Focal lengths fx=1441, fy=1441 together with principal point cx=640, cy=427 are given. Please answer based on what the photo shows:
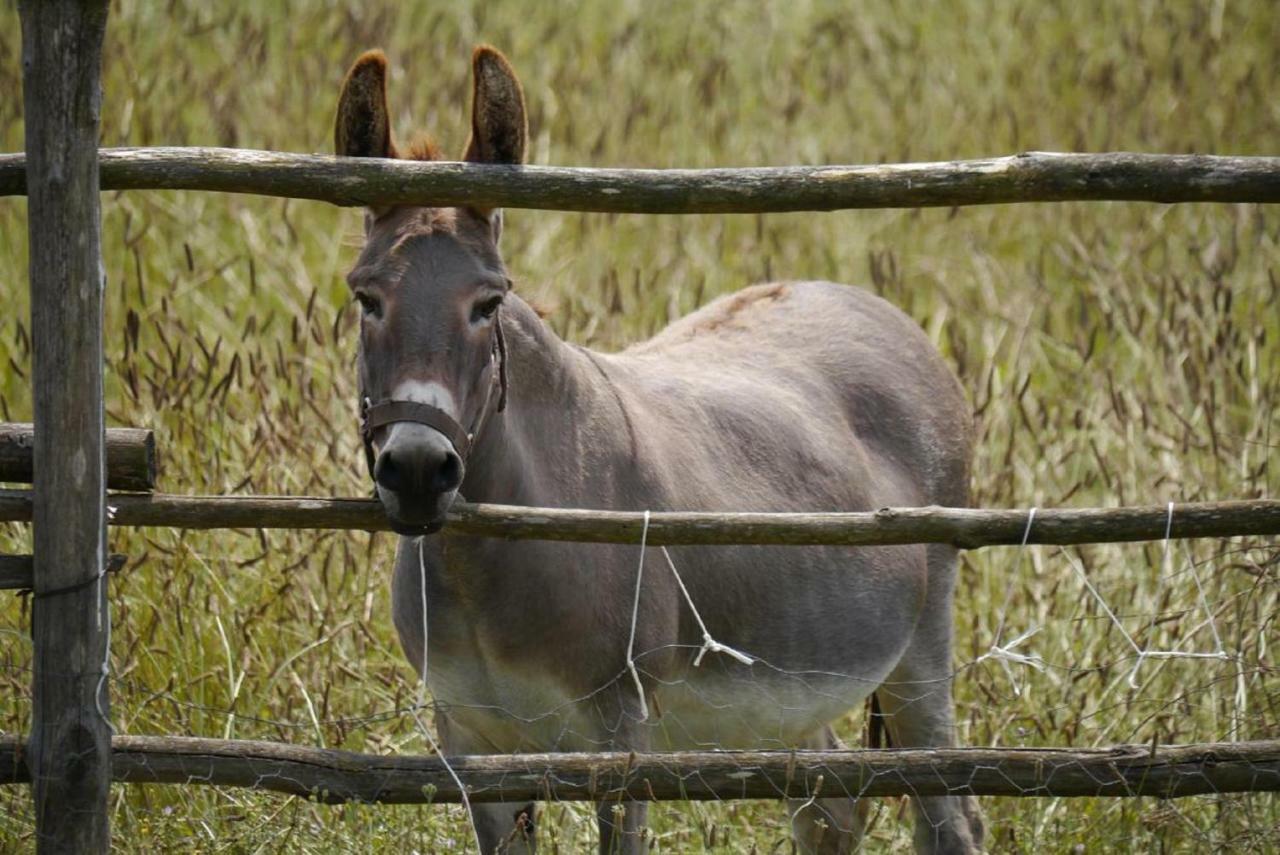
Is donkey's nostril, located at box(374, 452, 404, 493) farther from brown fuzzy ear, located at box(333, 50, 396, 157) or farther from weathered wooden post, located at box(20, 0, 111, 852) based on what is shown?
brown fuzzy ear, located at box(333, 50, 396, 157)

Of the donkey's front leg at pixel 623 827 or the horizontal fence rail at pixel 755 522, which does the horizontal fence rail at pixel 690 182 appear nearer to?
the horizontal fence rail at pixel 755 522

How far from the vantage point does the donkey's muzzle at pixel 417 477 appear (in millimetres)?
2859

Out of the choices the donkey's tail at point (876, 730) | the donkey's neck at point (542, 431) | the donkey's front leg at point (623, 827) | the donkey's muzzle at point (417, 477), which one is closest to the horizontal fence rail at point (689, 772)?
the donkey's front leg at point (623, 827)

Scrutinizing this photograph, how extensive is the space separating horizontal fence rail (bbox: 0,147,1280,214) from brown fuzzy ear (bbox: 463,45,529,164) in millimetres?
233

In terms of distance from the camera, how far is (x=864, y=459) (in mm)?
4605

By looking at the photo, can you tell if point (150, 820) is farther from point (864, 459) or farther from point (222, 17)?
point (222, 17)

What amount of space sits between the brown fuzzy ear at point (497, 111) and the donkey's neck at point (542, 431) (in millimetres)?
460

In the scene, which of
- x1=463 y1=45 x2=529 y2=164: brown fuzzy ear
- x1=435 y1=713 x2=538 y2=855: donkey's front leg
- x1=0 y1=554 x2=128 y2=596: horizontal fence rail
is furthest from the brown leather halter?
x1=435 y1=713 x2=538 y2=855: donkey's front leg

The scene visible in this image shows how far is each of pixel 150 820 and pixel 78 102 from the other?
204 centimetres

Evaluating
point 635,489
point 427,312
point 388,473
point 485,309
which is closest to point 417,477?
point 388,473

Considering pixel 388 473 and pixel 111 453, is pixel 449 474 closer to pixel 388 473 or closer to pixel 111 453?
pixel 388 473

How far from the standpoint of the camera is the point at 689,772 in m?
2.98

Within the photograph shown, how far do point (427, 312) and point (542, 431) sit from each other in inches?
24.5

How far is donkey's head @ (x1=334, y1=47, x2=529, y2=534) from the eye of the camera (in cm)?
291
